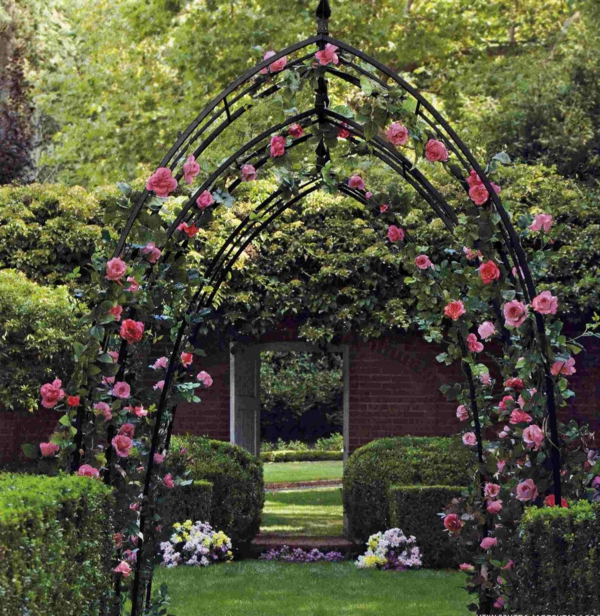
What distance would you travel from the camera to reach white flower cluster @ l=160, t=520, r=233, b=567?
29.5ft

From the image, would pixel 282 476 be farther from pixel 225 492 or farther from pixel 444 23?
pixel 225 492

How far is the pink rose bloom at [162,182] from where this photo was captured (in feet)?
14.2

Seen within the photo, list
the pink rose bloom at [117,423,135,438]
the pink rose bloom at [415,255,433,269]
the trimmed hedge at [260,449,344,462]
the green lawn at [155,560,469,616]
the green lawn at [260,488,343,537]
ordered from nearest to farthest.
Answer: the pink rose bloom at [117,423,135,438] → the pink rose bloom at [415,255,433,269] → the green lawn at [155,560,469,616] → the green lawn at [260,488,343,537] → the trimmed hedge at [260,449,344,462]

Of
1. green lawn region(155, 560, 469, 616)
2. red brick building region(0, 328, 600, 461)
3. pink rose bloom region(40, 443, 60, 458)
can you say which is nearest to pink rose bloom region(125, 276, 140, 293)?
pink rose bloom region(40, 443, 60, 458)

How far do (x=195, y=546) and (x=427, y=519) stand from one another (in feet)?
6.96

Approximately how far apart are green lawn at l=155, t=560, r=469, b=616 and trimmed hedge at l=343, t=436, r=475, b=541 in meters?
0.56

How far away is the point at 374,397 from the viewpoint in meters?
10.8

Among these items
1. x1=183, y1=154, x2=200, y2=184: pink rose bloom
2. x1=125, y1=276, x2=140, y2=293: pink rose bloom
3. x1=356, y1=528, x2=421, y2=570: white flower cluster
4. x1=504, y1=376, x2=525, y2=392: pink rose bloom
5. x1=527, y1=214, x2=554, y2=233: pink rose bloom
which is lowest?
x1=356, y1=528, x2=421, y2=570: white flower cluster

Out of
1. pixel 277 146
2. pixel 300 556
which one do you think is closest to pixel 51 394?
pixel 277 146

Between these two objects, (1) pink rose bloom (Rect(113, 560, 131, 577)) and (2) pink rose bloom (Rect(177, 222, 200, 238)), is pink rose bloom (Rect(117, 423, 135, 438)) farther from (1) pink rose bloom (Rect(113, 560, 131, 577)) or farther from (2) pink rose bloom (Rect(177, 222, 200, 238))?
(2) pink rose bloom (Rect(177, 222, 200, 238))

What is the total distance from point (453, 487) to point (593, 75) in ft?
21.0

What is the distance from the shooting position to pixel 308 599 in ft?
25.2

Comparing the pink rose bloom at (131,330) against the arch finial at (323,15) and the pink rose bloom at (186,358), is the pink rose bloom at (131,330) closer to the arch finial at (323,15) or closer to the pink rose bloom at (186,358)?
the pink rose bloom at (186,358)

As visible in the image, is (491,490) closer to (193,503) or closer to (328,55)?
(328,55)
